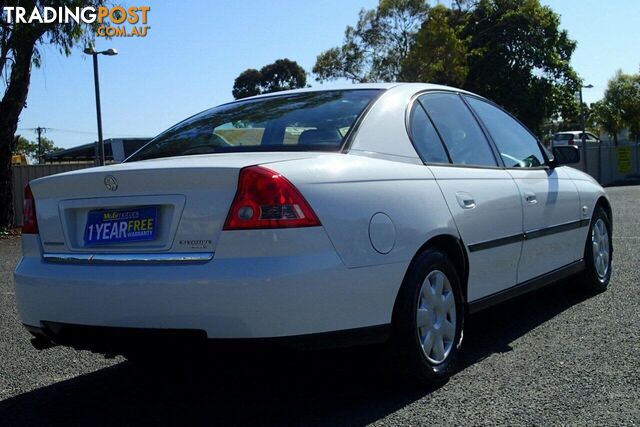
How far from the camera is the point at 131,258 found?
3428 mm

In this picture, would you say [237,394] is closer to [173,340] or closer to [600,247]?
[173,340]

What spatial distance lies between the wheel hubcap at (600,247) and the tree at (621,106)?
46.2 m

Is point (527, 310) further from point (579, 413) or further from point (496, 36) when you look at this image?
point (496, 36)

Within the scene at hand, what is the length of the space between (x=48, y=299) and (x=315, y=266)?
50.3 inches

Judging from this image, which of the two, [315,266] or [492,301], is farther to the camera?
[492,301]

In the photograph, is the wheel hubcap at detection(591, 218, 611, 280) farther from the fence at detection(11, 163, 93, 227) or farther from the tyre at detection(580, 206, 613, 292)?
the fence at detection(11, 163, 93, 227)

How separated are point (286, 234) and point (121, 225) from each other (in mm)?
793

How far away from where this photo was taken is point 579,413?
348 centimetres

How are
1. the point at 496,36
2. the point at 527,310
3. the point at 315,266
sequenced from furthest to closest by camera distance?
the point at 496,36
the point at 527,310
the point at 315,266

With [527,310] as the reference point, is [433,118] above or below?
above

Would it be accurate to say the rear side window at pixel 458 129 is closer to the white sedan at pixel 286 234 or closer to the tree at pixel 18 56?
the white sedan at pixel 286 234

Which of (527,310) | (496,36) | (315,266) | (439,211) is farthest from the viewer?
(496,36)

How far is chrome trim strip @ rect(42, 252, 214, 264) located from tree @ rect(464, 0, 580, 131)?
136ft

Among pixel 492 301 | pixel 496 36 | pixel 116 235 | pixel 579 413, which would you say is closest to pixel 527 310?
pixel 492 301
